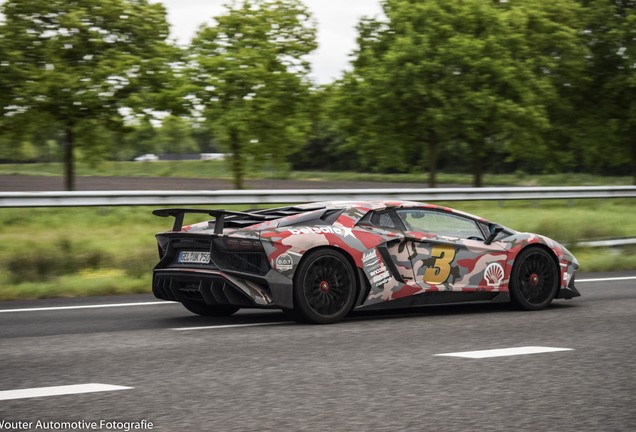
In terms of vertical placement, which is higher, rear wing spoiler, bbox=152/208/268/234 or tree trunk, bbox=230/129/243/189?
tree trunk, bbox=230/129/243/189

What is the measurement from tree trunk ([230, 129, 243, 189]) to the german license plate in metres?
20.6

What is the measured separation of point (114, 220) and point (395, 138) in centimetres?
1994

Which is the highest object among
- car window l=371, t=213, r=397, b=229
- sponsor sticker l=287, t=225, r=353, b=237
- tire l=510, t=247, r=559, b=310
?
car window l=371, t=213, r=397, b=229

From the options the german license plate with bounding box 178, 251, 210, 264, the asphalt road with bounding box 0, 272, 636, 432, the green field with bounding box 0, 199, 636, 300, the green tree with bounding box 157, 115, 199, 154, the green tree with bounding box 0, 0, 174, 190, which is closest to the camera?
the asphalt road with bounding box 0, 272, 636, 432

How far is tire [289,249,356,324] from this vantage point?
8.90 meters

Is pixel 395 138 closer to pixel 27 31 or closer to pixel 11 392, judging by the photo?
pixel 27 31

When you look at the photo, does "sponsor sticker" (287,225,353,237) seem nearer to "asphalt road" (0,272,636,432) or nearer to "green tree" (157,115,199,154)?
"asphalt road" (0,272,636,432)

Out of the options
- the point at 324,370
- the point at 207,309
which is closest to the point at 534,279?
the point at 207,309

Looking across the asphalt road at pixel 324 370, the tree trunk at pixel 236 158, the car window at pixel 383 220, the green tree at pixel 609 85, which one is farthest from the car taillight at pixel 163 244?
the green tree at pixel 609 85

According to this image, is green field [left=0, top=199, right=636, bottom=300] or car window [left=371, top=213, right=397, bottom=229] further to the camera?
green field [left=0, top=199, right=636, bottom=300]

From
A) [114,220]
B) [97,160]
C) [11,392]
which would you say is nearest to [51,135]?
[97,160]

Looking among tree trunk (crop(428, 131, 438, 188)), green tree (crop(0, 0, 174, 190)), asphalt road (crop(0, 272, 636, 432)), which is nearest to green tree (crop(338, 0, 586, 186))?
tree trunk (crop(428, 131, 438, 188))

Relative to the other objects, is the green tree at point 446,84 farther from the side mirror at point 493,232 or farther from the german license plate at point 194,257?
the german license plate at point 194,257

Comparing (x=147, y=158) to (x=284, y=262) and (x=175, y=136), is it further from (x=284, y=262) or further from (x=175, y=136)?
(x=284, y=262)
